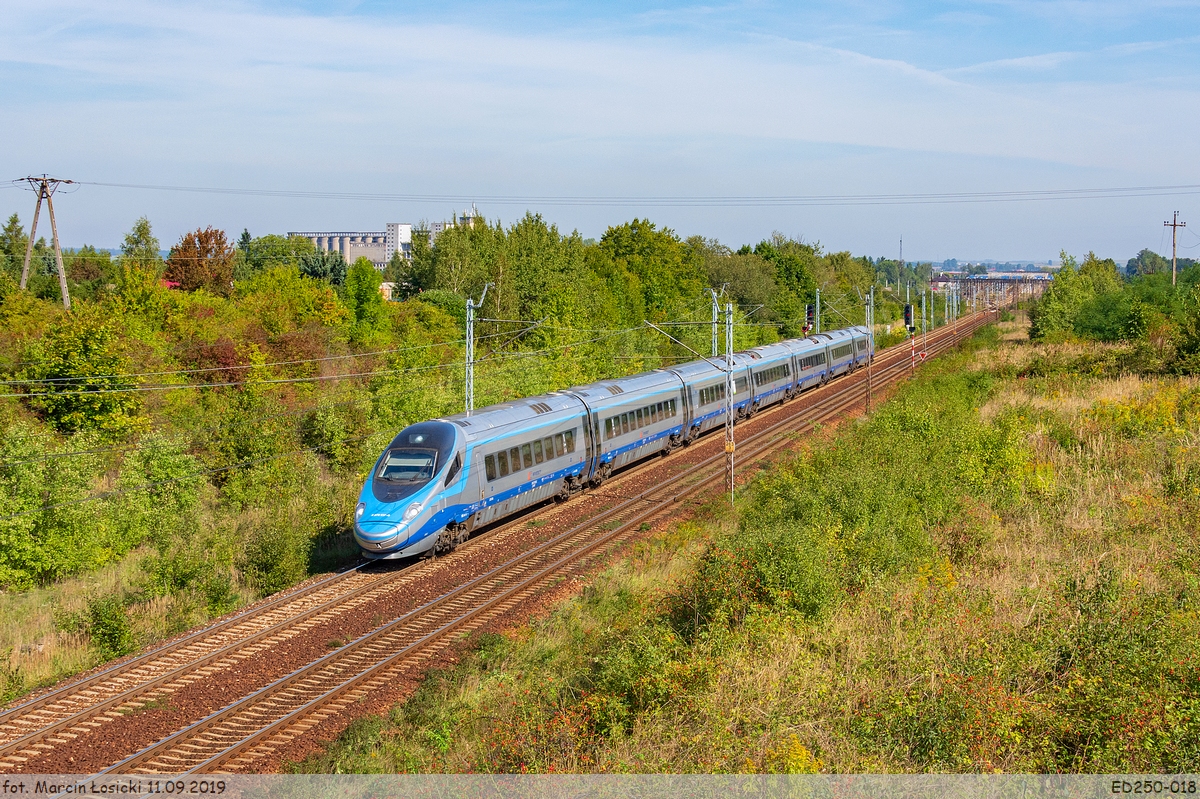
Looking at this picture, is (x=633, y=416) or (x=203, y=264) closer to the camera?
(x=633, y=416)

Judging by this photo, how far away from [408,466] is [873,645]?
38.7 ft

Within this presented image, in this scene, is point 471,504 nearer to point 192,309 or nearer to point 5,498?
point 5,498

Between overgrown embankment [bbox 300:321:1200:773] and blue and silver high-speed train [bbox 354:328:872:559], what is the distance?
4024 mm

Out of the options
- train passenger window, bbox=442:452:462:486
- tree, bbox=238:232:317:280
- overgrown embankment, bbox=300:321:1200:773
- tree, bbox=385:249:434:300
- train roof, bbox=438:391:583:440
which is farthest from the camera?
tree, bbox=238:232:317:280

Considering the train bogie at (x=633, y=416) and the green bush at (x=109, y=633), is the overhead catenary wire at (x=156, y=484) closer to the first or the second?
the green bush at (x=109, y=633)

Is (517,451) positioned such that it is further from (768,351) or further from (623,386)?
(768,351)

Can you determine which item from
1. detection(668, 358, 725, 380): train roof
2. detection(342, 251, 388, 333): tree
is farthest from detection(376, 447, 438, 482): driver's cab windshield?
detection(342, 251, 388, 333): tree

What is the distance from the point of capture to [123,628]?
1716 centimetres

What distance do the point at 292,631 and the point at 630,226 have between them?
70319 mm

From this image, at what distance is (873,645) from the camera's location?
41.5 feet

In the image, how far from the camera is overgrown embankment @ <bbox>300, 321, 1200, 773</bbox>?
32.6 ft

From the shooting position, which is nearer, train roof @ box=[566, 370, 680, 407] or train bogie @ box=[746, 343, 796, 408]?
train roof @ box=[566, 370, 680, 407]

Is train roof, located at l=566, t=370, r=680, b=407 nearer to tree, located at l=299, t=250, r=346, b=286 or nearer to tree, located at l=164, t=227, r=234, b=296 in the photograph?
tree, located at l=164, t=227, r=234, b=296

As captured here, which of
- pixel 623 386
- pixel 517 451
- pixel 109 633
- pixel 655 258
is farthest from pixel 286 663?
pixel 655 258
